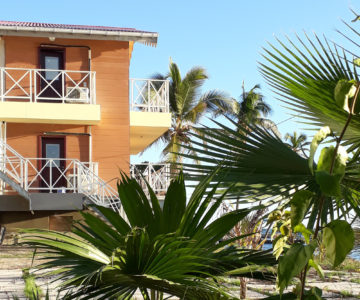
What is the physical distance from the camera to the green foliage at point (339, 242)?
1682mm

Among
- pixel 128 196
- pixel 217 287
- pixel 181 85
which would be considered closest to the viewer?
pixel 217 287

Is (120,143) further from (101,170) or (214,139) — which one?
(214,139)

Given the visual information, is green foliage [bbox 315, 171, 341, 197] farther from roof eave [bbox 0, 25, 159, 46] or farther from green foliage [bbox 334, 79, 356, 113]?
roof eave [bbox 0, 25, 159, 46]

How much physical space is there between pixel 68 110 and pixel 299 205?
15.7 meters

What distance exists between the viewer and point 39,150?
1748cm

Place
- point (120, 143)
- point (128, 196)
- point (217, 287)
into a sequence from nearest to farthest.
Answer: point (217, 287) → point (128, 196) → point (120, 143)

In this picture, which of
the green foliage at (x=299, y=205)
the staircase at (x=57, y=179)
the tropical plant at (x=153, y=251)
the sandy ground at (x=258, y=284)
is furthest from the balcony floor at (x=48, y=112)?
the green foliage at (x=299, y=205)

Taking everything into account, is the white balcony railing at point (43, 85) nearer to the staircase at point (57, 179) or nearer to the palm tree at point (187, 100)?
the staircase at point (57, 179)

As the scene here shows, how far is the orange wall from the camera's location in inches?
687

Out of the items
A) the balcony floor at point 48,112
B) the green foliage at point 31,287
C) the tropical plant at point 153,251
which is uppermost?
the balcony floor at point 48,112

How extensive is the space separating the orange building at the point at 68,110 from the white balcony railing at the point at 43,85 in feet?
0.10

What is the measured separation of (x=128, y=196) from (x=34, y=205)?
13429 mm

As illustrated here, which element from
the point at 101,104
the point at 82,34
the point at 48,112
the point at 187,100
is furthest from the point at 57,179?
the point at 187,100

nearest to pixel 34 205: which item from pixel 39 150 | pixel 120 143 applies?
pixel 39 150
